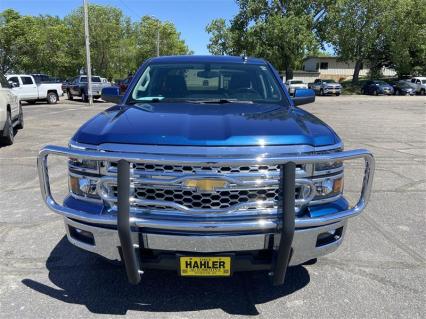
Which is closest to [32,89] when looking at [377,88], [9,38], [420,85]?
[9,38]

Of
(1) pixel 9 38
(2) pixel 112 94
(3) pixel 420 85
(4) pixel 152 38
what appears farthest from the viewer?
(4) pixel 152 38

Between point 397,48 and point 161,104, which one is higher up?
point 397,48

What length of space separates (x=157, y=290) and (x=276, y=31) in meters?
42.5

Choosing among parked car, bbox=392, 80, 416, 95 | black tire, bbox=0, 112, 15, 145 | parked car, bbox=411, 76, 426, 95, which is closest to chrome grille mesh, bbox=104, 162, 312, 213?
black tire, bbox=0, 112, 15, 145

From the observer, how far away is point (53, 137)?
11.6 m

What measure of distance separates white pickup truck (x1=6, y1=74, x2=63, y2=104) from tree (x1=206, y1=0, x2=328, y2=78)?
24.8 meters

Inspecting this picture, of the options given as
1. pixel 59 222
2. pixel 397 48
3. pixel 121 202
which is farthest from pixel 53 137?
pixel 397 48

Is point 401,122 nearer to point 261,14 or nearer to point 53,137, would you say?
point 53,137

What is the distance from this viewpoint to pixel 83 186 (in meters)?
2.96

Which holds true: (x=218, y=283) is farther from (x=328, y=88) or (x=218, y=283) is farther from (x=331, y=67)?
(x=331, y=67)

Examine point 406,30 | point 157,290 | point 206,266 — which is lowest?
point 157,290

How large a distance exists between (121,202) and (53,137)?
970cm

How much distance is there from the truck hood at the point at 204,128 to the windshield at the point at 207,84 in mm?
698

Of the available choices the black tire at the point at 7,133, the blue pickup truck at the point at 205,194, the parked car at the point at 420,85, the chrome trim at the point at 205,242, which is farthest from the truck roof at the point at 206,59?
the parked car at the point at 420,85
